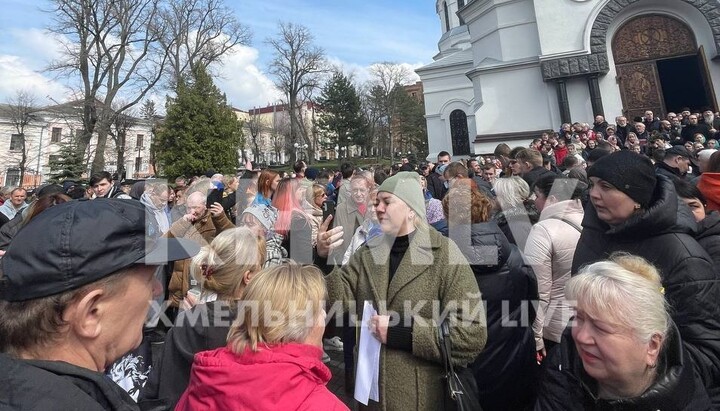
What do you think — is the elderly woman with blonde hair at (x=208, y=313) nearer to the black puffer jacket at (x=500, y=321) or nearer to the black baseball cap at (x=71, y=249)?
the black baseball cap at (x=71, y=249)

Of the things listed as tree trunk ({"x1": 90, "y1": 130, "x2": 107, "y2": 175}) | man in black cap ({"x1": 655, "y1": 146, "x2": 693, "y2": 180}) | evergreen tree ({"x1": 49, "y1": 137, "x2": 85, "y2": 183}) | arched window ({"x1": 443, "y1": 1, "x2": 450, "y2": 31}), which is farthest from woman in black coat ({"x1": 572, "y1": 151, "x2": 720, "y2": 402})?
arched window ({"x1": 443, "y1": 1, "x2": 450, "y2": 31})

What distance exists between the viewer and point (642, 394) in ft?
4.88

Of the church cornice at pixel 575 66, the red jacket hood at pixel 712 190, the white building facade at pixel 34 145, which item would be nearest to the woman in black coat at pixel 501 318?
the red jacket hood at pixel 712 190

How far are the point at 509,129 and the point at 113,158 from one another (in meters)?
47.9

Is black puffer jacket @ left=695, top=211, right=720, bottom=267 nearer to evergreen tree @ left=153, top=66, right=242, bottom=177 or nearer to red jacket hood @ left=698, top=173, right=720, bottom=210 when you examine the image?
red jacket hood @ left=698, top=173, right=720, bottom=210

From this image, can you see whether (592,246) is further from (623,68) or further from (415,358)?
(623,68)

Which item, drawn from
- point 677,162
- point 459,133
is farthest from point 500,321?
point 459,133

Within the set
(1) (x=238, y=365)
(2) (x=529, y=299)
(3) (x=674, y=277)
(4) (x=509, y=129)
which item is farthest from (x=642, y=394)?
(4) (x=509, y=129)

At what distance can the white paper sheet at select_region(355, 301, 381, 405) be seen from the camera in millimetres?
2195

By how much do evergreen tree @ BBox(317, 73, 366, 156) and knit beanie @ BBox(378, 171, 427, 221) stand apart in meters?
44.9

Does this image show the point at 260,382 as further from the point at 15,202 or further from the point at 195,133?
the point at 195,133

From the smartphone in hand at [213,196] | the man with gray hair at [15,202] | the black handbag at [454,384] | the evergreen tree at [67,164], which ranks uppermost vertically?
the evergreen tree at [67,164]

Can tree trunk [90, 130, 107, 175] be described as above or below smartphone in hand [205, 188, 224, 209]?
above

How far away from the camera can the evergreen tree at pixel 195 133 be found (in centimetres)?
2559
